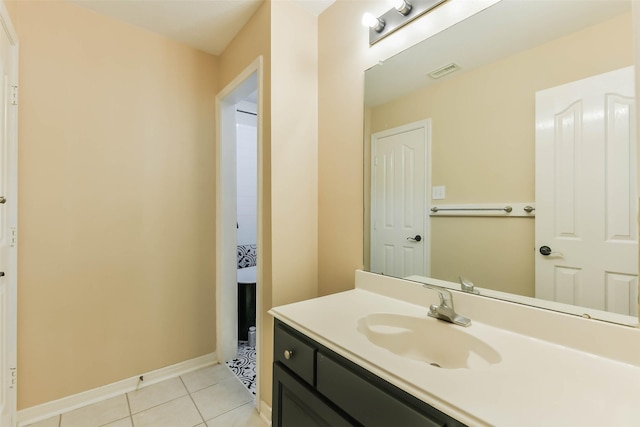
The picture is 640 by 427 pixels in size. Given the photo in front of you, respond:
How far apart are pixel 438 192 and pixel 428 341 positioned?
593mm

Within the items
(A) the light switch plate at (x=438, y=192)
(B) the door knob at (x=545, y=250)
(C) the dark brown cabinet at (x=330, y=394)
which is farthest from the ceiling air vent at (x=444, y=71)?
(C) the dark brown cabinet at (x=330, y=394)

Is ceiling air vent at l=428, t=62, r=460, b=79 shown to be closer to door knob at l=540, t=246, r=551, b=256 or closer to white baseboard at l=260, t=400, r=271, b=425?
door knob at l=540, t=246, r=551, b=256

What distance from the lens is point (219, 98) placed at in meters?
2.19

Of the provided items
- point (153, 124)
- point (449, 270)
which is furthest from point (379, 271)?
point (153, 124)

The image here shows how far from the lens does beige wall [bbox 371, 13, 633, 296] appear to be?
86 cm

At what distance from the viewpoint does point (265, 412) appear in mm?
1618

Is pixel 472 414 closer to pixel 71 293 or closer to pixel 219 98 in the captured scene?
pixel 71 293

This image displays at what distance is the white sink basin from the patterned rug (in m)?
1.27

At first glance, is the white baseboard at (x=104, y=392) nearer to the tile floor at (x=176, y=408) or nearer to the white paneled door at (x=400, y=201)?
the tile floor at (x=176, y=408)

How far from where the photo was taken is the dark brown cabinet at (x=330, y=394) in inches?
26.0

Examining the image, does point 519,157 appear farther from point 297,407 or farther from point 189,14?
point 189,14

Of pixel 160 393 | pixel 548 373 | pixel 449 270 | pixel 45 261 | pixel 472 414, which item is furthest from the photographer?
pixel 160 393

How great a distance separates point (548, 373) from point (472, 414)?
1.00ft

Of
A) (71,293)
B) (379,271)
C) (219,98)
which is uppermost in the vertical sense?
(219,98)
